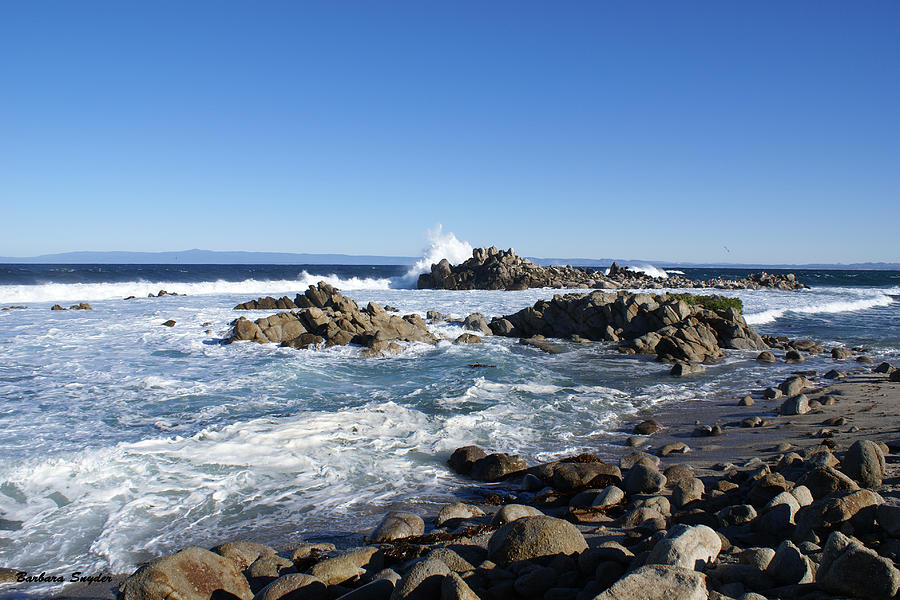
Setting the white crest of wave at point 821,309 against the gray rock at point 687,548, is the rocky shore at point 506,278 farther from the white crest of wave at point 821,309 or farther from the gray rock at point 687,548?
the gray rock at point 687,548

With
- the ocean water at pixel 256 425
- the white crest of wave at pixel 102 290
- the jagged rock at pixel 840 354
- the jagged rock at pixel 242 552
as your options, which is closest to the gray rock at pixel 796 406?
the ocean water at pixel 256 425

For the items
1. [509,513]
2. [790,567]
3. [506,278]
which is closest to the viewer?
[790,567]

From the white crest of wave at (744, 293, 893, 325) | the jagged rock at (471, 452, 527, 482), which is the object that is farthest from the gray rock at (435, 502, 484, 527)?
the white crest of wave at (744, 293, 893, 325)

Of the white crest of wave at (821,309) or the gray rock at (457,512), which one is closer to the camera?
the gray rock at (457,512)

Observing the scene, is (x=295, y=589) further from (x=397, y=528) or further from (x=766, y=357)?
(x=766, y=357)

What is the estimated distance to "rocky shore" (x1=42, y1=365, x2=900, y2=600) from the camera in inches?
157

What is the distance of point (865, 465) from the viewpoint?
609 centimetres

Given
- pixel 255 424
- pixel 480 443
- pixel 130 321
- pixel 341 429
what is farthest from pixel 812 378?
pixel 130 321

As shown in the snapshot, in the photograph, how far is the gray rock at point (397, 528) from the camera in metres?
6.05

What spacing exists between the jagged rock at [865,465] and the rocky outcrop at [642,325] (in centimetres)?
1248

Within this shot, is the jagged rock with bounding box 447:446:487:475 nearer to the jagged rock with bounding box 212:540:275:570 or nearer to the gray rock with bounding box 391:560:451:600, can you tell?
the jagged rock with bounding box 212:540:275:570

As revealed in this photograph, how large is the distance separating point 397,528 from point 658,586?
128 inches

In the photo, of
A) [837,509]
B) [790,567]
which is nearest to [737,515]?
[837,509]

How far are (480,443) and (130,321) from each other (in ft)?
72.7
